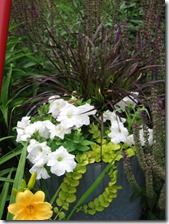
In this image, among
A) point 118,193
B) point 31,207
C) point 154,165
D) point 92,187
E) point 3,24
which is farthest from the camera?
point 118,193

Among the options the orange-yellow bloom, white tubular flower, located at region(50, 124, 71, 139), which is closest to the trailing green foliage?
white tubular flower, located at region(50, 124, 71, 139)

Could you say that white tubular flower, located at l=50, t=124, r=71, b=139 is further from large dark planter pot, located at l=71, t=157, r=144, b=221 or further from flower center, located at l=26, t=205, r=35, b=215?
flower center, located at l=26, t=205, r=35, b=215

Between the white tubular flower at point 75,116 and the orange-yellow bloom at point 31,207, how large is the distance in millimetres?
476

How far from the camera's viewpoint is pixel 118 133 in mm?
2123

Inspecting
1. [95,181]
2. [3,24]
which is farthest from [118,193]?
[3,24]

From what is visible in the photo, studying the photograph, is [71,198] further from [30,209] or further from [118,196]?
[30,209]

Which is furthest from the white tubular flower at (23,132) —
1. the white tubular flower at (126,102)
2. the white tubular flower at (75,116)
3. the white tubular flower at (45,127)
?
the white tubular flower at (126,102)

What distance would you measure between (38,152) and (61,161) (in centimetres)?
12

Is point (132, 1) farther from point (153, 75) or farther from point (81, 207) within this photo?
point (81, 207)

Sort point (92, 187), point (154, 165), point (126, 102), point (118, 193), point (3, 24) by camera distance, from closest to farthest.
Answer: point (3, 24)
point (92, 187)
point (154, 165)
point (118, 193)
point (126, 102)

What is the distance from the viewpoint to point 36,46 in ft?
9.75

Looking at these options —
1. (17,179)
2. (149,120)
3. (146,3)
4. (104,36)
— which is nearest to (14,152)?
(17,179)

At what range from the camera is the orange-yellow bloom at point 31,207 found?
1.65 metres

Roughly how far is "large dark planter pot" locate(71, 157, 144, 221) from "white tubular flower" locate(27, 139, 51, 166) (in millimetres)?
194
